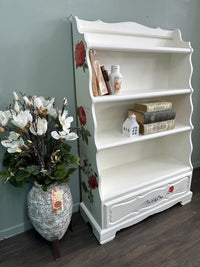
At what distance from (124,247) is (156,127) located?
0.93m

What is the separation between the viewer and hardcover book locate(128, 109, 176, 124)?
55.2 inches

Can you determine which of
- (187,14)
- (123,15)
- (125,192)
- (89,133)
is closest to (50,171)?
(89,133)

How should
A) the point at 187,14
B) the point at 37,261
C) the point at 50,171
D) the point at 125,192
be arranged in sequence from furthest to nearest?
the point at 187,14 → the point at 125,192 → the point at 37,261 → the point at 50,171

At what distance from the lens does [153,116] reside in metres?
1.43

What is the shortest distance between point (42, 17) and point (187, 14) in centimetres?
132

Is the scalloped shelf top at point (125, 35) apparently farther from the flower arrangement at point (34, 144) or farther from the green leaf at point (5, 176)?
the green leaf at point (5, 176)

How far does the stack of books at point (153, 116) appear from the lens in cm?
141

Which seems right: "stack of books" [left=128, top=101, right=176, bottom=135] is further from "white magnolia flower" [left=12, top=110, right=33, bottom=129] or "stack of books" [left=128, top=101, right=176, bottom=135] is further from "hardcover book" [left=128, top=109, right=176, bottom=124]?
"white magnolia flower" [left=12, top=110, right=33, bottom=129]

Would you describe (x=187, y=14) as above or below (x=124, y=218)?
above

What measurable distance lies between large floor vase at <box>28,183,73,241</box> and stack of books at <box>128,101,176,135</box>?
746 mm

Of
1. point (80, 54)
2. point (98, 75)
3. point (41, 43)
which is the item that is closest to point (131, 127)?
point (98, 75)

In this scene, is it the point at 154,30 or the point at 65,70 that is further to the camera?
the point at 154,30

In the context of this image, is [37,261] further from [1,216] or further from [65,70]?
[65,70]

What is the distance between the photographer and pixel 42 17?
118 cm
